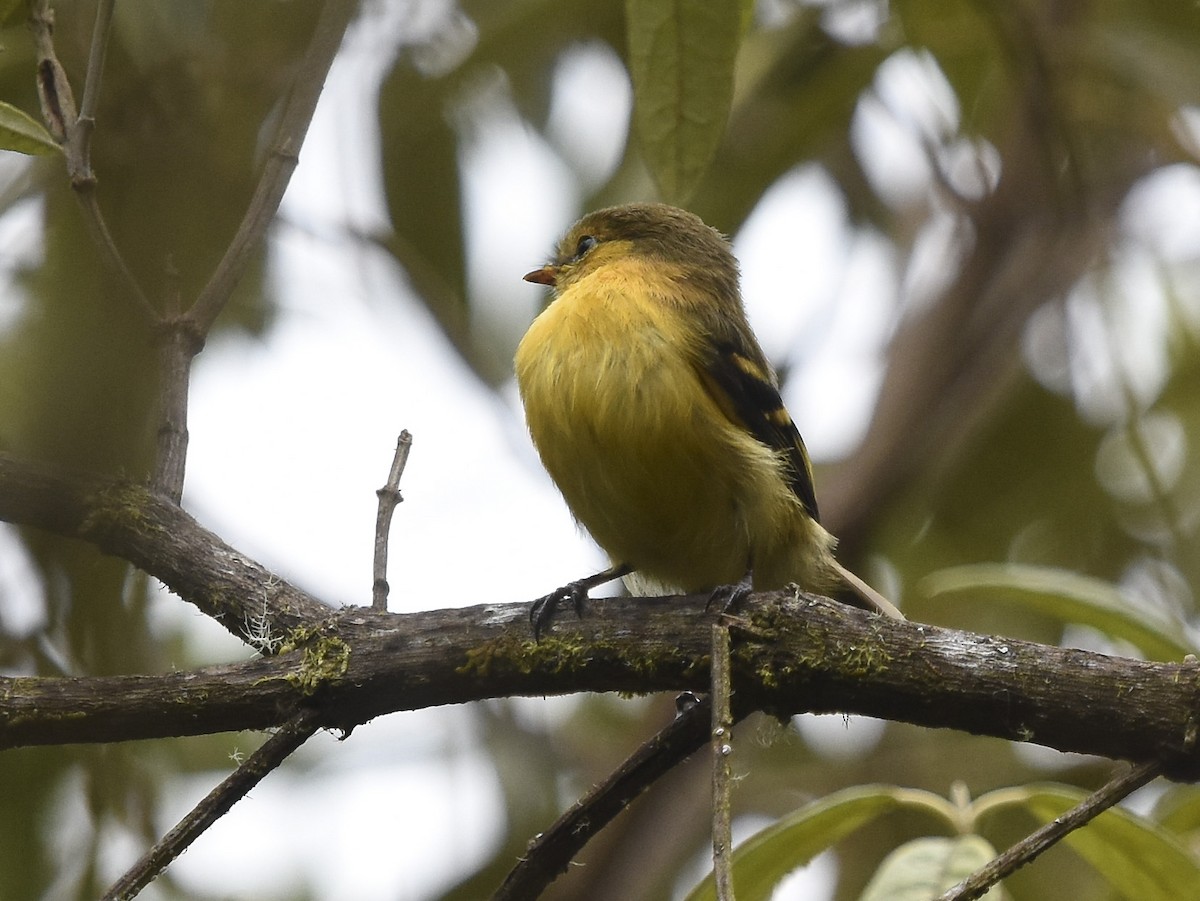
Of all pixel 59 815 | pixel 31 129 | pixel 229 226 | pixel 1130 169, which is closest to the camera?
pixel 31 129

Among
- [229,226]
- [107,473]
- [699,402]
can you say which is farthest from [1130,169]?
[107,473]

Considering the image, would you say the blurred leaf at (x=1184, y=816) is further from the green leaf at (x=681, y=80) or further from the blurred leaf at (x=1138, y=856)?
the green leaf at (x=681, y=80)

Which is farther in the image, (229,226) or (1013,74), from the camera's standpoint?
(1013,74)

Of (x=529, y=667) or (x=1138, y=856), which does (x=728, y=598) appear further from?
(x=1138, y=856)

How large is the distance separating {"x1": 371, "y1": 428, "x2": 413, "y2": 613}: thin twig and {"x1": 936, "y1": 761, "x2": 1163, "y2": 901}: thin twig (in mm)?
1194

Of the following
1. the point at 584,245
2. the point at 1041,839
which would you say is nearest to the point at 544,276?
the point at 584,245

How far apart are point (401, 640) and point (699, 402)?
1.12 m

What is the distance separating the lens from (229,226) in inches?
103

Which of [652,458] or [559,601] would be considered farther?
[652,458]

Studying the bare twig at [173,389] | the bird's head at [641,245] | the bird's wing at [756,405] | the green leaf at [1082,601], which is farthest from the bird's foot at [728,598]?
the bird's head at [641,245]

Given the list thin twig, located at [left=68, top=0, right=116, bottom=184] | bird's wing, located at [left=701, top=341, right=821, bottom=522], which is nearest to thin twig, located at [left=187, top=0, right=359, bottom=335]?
thin twig, located at [left=68, top=0, right=116, bottom=184]

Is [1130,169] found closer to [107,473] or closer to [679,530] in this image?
[679,530]

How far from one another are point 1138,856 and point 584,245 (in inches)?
96.1

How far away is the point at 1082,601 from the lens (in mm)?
2975
